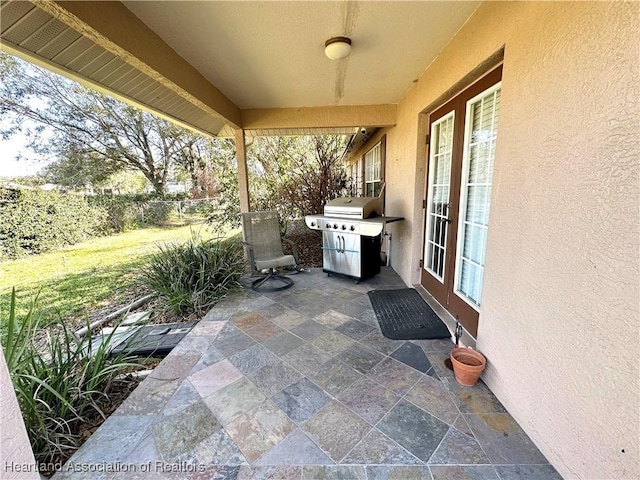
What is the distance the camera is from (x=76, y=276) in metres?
4.50

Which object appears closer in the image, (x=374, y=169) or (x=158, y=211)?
(x=374, y=169)

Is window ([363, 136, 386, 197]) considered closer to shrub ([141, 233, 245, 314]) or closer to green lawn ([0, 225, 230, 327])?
shrub ([141, 233, 245, 314])

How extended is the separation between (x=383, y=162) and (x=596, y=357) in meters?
4.18

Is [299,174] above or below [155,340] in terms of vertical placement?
above

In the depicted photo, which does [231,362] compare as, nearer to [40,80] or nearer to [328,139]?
[328,139]

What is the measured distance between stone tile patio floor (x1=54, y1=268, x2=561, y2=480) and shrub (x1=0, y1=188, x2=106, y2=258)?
21.3ft

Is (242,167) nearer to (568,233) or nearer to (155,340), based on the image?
(155,340)

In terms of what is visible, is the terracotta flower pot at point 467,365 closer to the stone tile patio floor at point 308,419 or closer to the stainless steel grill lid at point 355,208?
the stone tile patio floor at point 308,419

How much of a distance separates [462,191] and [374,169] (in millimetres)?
3562

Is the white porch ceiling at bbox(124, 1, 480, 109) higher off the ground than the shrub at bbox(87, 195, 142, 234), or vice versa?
the white porch ceiling at bbox(124, 1, 480, 109)

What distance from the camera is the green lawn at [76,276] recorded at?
3.42 m

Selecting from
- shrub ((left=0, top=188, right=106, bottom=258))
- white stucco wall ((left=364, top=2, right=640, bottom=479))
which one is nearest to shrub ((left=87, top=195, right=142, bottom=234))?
shrub ((left=0, top=188, right=106, bottom=258))

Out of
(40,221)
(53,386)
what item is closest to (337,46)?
(53,386)

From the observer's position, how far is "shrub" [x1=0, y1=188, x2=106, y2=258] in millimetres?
5641
